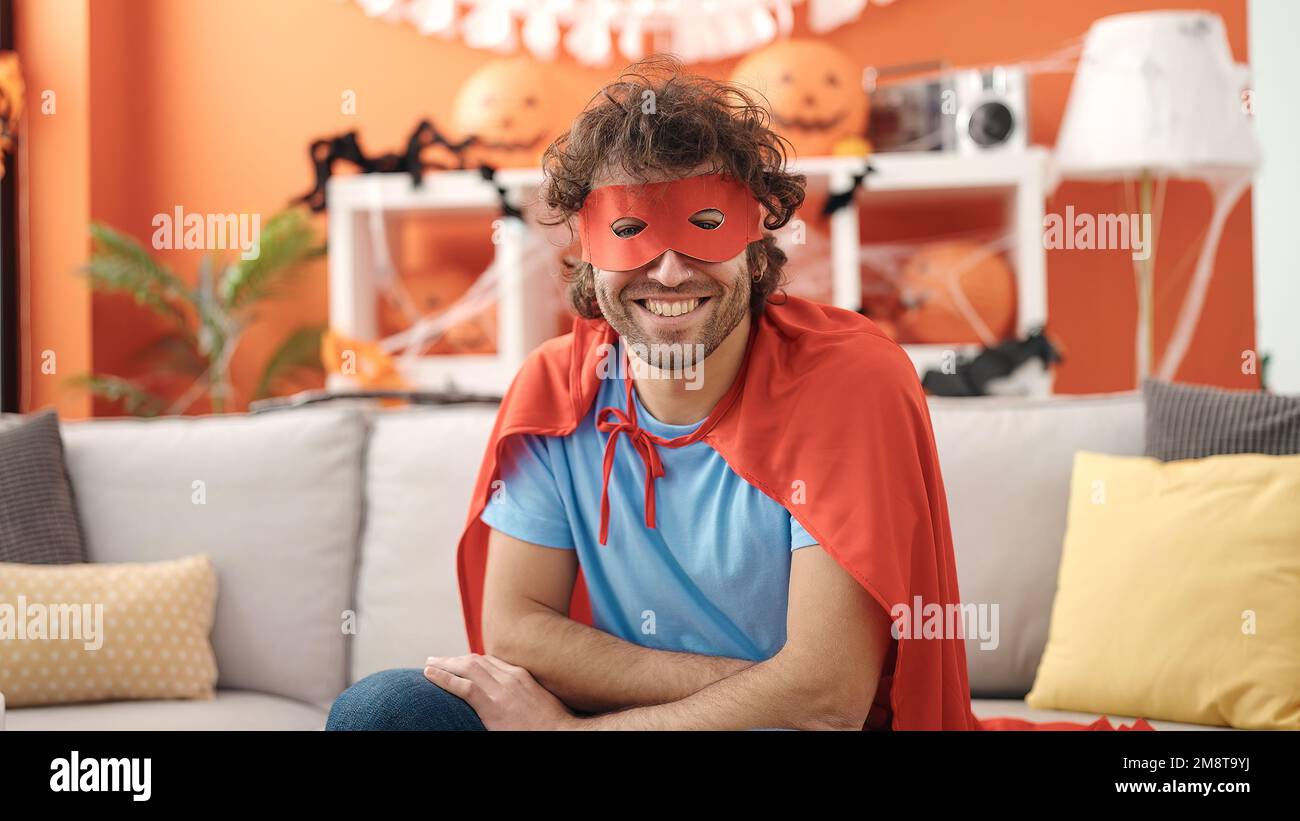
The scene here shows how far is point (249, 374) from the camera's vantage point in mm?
3684

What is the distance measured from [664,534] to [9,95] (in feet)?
9.23

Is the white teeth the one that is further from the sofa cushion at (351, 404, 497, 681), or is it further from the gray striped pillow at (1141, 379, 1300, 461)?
the gray striped pillow at (1141, 379, 1300, 461)

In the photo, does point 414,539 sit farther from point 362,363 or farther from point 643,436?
point 362,363

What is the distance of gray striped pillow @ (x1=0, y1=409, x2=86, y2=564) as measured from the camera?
76.4 inches

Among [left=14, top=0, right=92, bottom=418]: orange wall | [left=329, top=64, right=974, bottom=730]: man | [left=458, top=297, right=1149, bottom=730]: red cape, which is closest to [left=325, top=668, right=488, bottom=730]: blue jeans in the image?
[left=329, top=64, right=974, bottom=730]: man

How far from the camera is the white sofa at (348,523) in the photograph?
1.85 meters

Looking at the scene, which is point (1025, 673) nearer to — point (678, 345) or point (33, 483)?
point (678, 345)

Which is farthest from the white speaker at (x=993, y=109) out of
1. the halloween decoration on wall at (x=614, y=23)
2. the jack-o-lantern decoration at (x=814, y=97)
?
the halloween decoration on wall at (x=614, y=23)

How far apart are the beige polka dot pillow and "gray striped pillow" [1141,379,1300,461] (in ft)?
5.30

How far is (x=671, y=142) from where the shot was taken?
134 cm

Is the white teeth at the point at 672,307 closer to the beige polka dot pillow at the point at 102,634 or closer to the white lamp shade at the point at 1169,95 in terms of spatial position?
the beige polka dot pillow at the point at 102,634

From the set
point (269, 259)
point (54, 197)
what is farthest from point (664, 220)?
point (54, 197)

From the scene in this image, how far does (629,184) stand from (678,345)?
0.20 meters
